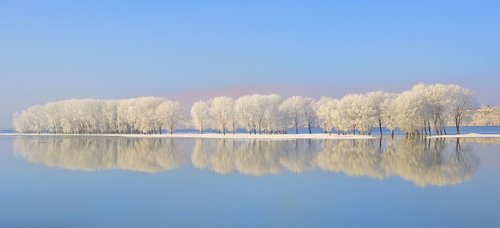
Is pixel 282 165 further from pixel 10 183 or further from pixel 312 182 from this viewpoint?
pixel 10 183

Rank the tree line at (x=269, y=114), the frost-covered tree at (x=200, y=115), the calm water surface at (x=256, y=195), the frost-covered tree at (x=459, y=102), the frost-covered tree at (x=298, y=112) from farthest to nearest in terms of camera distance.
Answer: the frost-covered tree at (x=200, y=115), the frost-covered tree at (x=298, y=112), the frost-covered tree at (x=459, y=102), the tree line at (x=269, y=114), the calm water surface at (x=256, y=195)

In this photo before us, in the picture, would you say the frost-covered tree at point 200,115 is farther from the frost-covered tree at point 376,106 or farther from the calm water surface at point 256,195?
the calm water surface at point 256,195

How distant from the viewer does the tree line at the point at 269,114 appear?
75.8m

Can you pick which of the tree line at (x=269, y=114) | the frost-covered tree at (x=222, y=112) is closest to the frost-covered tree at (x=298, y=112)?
the tree line at (x=269, y=114)

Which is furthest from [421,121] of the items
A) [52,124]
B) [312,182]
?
[52,124]

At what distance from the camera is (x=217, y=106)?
102 metres

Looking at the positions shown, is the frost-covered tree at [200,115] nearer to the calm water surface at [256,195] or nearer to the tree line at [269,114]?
the tree line at [269,114]

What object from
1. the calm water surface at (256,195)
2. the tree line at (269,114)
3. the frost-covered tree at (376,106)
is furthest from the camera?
the frost-covered tree at (376,106)

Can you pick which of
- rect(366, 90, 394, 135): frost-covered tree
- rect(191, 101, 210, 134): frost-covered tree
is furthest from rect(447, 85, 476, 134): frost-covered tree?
rect(191, 101, 210, 134): frost-covered tree

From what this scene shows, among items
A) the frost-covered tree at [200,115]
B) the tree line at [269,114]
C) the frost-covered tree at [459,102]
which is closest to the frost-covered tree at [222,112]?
the tree line at [269,114]

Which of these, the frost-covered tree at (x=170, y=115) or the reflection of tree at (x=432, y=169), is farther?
the frost-covered tree at (x=170, y=115)

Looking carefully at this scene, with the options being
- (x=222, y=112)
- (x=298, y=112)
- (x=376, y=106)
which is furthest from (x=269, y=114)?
(x=376, y=106)

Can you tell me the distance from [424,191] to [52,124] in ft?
450

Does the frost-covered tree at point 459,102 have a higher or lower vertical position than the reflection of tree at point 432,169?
higher
